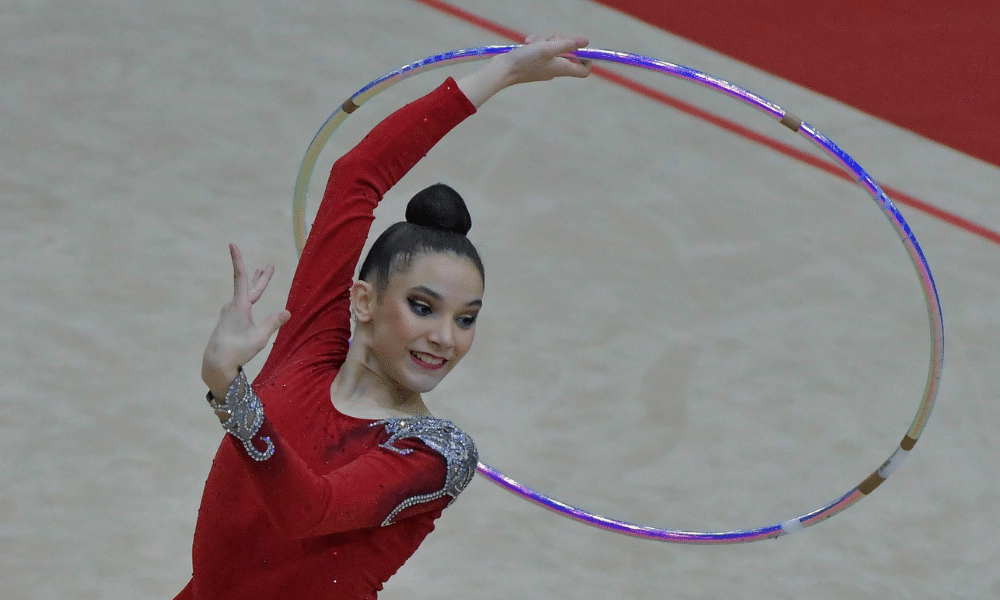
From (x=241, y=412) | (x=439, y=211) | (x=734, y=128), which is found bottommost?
(x=241, y=412)

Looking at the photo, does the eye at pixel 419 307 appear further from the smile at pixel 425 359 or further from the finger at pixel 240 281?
the finger at pixel 240 281

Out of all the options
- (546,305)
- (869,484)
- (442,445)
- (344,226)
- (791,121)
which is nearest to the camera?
(442,445)

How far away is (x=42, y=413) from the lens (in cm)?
333

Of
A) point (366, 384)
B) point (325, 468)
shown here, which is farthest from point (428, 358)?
point (325, 468)

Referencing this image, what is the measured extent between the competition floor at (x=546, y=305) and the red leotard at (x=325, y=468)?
3.87 ft

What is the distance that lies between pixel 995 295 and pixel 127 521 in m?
2.90

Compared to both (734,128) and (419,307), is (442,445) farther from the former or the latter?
(734,128)

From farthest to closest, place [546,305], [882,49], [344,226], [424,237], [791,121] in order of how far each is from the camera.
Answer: [882,49], [546,305], [791,121], [344,226], [424,237]

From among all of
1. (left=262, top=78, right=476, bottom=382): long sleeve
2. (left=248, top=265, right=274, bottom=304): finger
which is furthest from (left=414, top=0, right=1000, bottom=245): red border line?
(left=248, top=265, right=274, bottom=304): finger

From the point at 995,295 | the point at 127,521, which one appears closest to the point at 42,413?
the point at 127,521

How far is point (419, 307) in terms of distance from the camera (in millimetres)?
1927

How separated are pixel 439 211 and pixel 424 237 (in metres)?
0.06

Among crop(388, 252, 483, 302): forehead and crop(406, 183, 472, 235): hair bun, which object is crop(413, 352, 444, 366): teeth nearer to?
crop(388, 252, 483, 302): forehead

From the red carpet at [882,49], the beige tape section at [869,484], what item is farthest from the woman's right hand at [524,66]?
the red carpet at [882,49]
